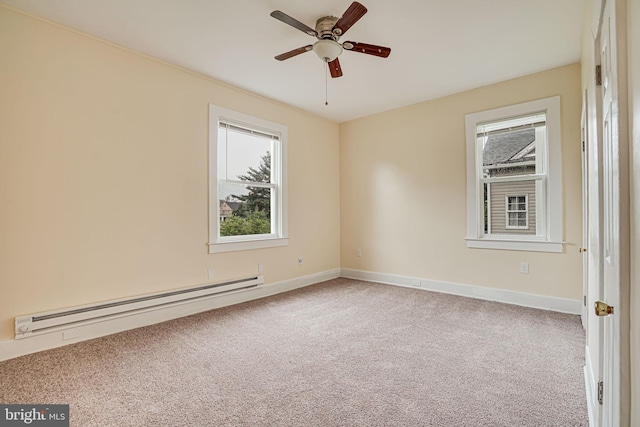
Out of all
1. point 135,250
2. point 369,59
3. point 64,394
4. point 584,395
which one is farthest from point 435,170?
point 64,394

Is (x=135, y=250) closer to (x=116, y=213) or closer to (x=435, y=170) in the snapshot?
(x=116, y=213)

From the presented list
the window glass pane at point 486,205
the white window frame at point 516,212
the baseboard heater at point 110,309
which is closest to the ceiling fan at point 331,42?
the window glass pane at point 486,205

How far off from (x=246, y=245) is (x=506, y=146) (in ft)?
11.9

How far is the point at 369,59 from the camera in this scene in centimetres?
335

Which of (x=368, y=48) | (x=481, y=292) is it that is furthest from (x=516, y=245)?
(x=368, y=48)

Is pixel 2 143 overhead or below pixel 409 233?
overhead

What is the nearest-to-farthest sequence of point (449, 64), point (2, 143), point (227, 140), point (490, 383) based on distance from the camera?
point (490, 383) < point (2, 143) < point (449, 64) < point (227, 140)

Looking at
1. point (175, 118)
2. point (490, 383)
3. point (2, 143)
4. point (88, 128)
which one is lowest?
point (490, 383)

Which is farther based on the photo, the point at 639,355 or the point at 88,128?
the point at 88,128

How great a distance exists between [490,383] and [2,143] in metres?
4.00

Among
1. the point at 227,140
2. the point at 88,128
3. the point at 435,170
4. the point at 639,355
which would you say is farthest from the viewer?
the point at 435,170

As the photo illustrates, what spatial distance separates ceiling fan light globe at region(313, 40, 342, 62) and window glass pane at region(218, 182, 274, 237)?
2.03m

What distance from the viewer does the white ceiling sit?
252 cm

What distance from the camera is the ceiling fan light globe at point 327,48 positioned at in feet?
8.83
